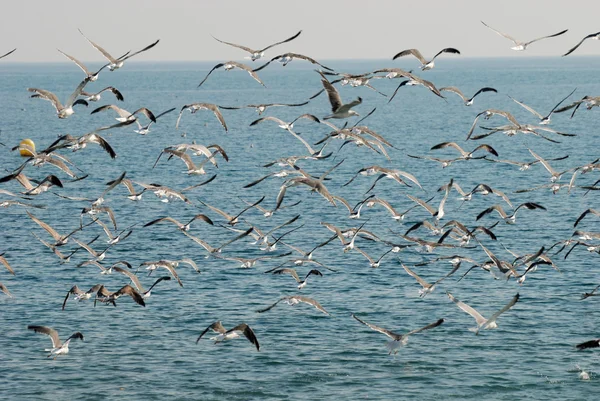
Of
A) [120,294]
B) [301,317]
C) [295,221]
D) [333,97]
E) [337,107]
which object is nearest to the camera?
[337,107]

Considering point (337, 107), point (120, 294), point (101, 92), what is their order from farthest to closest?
point (120, 294), point (101, 92), point (337, 107)

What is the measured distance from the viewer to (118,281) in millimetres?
58469

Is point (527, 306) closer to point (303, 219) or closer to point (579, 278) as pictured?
point (579, 278)

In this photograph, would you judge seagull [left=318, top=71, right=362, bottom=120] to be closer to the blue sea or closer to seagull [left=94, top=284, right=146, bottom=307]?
seagull [left=94, top=284, right=146, bottom=307]

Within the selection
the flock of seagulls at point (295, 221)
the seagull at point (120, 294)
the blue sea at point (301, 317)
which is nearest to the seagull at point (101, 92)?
the flock of seagulls at point (295, 221)

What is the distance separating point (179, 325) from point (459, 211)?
37.6 metres

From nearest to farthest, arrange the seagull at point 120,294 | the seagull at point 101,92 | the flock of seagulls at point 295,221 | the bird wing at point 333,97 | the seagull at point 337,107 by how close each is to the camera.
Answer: the seagull at point 337,107 → the bird wing at point 333,97 → the seagull at point 101,92 → the seagull at point 120,294 → the flock of seagulls at point 295,221

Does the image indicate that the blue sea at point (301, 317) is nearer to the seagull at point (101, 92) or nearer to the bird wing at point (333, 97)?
the seagull at point (101, 92)

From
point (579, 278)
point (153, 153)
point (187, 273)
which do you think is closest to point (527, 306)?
point (579, 278)

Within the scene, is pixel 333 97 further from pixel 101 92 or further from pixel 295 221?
pixel 295 221

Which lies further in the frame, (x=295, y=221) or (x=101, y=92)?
(x=295, y=221)

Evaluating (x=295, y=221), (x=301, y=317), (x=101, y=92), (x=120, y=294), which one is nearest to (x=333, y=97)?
(x=101, y=92)

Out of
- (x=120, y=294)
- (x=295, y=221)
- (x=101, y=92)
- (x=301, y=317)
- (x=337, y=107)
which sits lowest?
(x=295, y=221)

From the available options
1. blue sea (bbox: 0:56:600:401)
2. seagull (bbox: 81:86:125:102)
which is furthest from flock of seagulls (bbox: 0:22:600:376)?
blue sea (bbox: 0:56:600:401)
